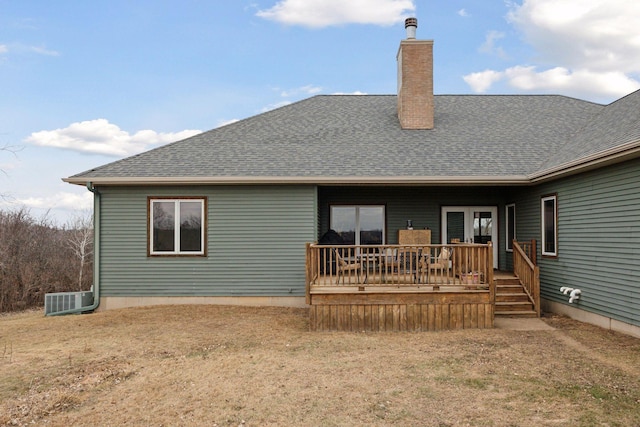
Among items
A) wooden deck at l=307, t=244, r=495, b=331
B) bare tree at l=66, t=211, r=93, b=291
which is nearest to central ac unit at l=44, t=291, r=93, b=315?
wooden deck at l=307, t=244, r=495, b=331

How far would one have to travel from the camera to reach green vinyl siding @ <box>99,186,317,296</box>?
10188mm

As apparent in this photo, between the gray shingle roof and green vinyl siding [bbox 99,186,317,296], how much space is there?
54 centimetres

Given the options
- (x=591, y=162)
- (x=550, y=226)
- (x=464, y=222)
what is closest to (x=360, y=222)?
(x=464, y=222)

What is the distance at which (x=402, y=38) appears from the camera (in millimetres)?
13531

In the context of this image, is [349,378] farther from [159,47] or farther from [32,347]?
[159,47]

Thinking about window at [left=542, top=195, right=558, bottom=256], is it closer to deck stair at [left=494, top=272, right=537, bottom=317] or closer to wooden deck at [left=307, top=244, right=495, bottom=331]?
deck stair at [left=494, top=272, right=537, bottom=317]

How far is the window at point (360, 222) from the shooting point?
1183cm

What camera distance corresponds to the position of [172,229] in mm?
10266

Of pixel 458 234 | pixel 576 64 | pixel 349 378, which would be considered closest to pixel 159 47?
pixel 458 234

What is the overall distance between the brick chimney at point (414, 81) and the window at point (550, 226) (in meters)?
4.01

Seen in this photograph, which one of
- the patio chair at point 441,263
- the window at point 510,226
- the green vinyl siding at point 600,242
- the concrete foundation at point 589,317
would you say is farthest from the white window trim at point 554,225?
the patio chair at point 441,263

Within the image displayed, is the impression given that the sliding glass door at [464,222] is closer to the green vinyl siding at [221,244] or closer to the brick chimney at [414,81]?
the brick chimney at [414,81]

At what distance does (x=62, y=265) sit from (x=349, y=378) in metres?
14.7

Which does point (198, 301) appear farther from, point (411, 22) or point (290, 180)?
point (411, 22)
